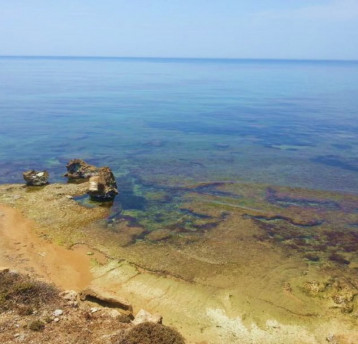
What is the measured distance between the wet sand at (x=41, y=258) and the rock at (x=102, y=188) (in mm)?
6850

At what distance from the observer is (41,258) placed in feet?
75.2

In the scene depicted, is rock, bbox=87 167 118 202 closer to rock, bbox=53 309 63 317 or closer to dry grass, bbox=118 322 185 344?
rock, bbox=53 309 63 317

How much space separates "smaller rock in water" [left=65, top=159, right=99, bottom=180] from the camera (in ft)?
125

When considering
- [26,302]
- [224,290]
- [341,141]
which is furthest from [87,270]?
A: [341,141]

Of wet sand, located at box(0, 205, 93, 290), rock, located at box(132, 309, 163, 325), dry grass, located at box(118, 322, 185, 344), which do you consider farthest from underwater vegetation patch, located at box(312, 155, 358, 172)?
dry grass, located at box(118, 322, 185, 344)

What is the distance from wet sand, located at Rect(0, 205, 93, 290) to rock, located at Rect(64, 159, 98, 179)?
37.5 ft

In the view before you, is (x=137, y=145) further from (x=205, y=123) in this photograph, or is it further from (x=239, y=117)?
(x=239, y=117)

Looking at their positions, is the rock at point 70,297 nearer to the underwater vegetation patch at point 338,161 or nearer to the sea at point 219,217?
the sea at point 219,217

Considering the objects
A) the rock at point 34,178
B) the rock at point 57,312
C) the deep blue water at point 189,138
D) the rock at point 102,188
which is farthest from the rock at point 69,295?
the rock at point 34,178

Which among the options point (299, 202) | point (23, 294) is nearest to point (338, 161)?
point (299, 202)

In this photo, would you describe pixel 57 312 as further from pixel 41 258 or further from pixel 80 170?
pixel 80 170

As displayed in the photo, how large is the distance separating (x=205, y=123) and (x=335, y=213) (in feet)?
138

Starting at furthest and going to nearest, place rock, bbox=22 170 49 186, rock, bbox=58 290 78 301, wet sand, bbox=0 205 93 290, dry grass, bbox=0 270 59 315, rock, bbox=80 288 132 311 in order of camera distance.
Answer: rock, bbox=22 170 49 186
wet sand, bbox=0 205 93 290
rock, bbox=80 288 132 311
rock, bbox=58 290 78 301
dry grass, bbox=0 270 59 315

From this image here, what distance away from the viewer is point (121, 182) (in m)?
38.5
